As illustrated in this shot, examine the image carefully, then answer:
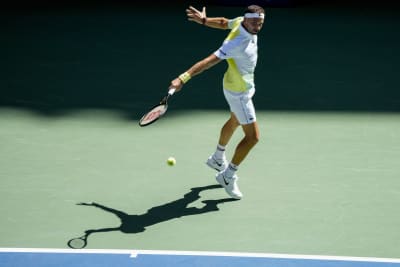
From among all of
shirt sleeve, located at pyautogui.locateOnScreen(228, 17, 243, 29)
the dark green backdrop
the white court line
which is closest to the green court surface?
the white court line

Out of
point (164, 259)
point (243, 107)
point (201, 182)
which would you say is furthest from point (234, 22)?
point (164, 259)

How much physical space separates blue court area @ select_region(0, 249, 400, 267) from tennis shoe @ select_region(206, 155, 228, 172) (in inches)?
75.6

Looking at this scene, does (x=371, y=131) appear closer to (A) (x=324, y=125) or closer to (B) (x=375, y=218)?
(A) (x=324, y=125)

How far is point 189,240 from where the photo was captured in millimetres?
9953

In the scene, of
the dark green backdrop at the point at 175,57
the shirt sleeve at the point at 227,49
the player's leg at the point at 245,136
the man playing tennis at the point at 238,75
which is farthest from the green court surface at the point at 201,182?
the shirt sleeve at the point at 227,49

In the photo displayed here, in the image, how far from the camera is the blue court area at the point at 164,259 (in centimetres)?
937

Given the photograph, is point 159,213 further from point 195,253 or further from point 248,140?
point 248,140

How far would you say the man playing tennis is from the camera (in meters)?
10.3

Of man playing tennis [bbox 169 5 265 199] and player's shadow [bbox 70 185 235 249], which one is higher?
man playing tennis [bbox 169 5 265 199]

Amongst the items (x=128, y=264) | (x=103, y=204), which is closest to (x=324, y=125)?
(x=103, y=204)

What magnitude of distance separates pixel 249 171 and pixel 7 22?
26.7 ft

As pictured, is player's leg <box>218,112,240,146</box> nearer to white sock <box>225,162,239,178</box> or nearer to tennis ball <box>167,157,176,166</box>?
white sock <box>225,162,239,178</box>

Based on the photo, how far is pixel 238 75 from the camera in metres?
10.6

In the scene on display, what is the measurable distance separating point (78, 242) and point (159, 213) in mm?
1137
